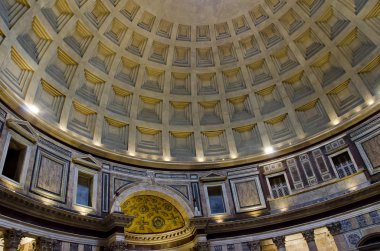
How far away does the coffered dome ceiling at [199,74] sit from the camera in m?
20.5

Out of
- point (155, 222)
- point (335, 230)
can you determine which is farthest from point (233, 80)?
point (335, 230)

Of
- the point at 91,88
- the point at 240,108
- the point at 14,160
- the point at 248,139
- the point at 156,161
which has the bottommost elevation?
the point at 14,160

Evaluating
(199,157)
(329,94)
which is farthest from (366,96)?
(199,157)

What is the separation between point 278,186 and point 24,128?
54.5 feet

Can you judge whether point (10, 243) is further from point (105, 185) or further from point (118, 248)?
point (105, 185)

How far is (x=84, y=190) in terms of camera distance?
19219 mm

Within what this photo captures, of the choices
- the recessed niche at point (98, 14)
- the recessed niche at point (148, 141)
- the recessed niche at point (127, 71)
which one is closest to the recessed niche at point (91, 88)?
the recessed niche at point (127, 71)

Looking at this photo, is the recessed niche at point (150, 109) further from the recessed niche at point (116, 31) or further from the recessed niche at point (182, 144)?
the recessed niche at point (116, 31)

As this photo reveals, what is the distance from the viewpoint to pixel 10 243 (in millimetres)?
13742

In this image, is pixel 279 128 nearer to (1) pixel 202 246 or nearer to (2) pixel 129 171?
(1) pixel 202 246

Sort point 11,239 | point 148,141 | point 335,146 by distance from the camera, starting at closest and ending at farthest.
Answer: point 11,239, point 335,146, point 148,141

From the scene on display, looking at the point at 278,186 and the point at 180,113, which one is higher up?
the point at 180,113

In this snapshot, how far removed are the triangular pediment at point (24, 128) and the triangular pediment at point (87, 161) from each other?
9.23 feet

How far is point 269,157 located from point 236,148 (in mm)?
2704
